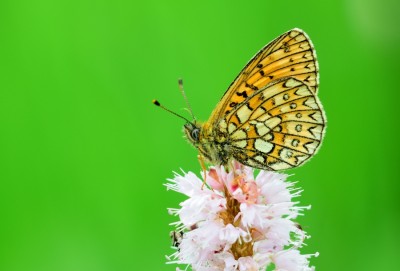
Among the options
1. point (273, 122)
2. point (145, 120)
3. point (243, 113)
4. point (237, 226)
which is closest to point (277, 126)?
point (273, 122)

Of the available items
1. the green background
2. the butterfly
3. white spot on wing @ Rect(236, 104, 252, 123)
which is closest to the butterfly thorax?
the butterfly

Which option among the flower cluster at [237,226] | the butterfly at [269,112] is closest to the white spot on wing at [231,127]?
the butterfly at [269,112]

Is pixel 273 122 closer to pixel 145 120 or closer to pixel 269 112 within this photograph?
pixel 269 112

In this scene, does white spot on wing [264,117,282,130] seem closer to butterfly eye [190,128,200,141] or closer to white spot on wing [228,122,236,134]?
white spot on wing [228,122,236,134]

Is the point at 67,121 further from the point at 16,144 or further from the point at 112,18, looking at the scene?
the point at 112,18

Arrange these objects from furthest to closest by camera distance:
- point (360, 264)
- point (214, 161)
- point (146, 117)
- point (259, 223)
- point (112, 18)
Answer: point (112, 18) → point (146, 117) → point (360, 264) → point (214, 161) → point (259, 223)

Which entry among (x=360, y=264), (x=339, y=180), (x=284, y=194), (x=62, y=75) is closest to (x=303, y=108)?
(x=284, y=194)

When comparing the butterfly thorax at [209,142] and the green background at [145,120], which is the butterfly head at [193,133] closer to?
the butterfly thorax at [209,142]
